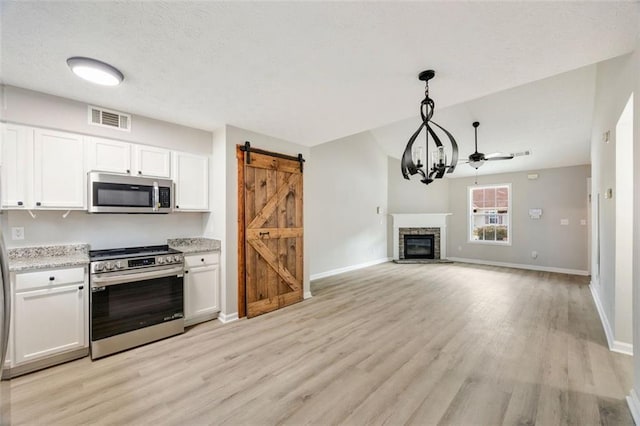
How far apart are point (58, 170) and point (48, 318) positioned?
4.54ft

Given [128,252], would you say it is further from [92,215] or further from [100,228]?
[92,215]

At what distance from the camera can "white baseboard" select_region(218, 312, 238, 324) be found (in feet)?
11.2

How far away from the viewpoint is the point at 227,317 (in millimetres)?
3422

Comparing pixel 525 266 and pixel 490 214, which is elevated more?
pixel 490 214

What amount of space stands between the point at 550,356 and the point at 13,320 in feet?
15.8

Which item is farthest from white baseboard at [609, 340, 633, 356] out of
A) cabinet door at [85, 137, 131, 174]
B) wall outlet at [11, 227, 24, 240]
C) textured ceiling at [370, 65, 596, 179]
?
wall outlet at [11, 227, 24, 240]

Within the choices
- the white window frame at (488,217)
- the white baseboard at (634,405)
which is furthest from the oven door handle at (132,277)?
the white window frame at (488,217)

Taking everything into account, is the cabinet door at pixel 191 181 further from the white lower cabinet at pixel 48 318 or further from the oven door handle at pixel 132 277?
the white lower cabinet at pixel 48 318

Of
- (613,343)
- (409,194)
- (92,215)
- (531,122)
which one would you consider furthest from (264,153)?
(409,194)

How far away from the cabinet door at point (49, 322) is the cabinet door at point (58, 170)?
847 mm

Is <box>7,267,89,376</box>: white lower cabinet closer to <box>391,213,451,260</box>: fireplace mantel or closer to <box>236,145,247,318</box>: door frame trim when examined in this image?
<box>236,145,247,318</box>: door frame trim

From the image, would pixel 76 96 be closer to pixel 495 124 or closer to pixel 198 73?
pixel 198 73

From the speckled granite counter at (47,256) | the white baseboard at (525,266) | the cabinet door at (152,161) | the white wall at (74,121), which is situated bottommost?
the white baseboard at (525,266)

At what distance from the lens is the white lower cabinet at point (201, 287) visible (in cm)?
324
